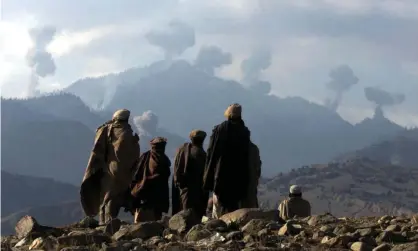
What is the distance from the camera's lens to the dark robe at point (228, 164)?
405 inches

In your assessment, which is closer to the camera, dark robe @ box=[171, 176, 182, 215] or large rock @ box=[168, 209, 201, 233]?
large rock @ box=[168, 209, 201, 233]

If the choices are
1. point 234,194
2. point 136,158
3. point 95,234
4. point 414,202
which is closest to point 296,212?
point 234,194

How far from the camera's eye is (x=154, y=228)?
309 inches

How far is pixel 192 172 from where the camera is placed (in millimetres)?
11547

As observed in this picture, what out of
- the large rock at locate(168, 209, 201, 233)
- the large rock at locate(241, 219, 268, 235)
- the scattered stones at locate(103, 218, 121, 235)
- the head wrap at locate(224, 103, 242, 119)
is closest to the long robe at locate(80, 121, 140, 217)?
the head wrap at locate(224, 103, 242, 119)

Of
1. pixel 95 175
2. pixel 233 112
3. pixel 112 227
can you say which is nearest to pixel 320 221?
pixel 233 112

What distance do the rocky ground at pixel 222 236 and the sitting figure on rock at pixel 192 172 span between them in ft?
9.18

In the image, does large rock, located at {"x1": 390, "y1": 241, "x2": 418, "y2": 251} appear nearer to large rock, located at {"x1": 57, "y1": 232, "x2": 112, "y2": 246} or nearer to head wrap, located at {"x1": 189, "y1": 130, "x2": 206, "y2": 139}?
large rock, located at {"x1": 57, "y1": 232, "x2": 112, "y2": 246}

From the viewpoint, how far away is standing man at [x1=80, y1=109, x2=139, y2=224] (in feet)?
36.6

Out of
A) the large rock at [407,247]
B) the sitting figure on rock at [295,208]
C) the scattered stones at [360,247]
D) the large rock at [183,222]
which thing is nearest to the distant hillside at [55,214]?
the sitting figure on rock at [295,208]

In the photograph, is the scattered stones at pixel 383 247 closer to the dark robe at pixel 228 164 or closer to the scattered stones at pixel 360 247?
the scattered stones at pixel 360 247

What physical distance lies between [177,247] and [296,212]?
234 inches

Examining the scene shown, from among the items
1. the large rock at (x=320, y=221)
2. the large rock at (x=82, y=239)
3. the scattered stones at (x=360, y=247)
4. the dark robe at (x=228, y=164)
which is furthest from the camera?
the dark robe at (x=228, y=164)

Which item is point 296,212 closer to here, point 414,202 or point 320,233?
point 320,233
